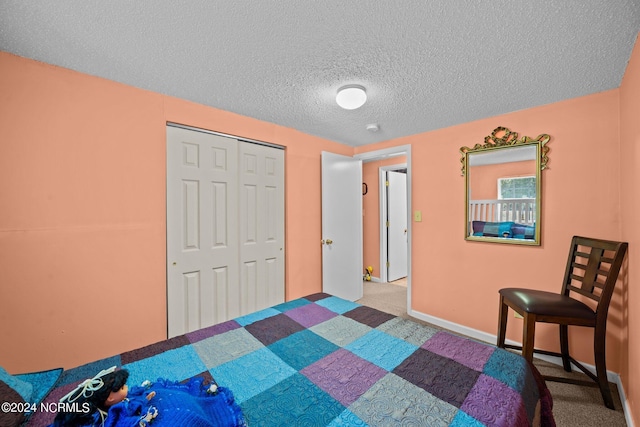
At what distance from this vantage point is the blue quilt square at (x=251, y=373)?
1.02 metres

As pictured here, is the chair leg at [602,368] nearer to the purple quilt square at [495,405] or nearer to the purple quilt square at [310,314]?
the purple quilt square at [495,405]

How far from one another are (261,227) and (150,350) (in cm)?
155

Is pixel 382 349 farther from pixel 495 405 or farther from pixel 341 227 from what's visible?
pixel 341 227

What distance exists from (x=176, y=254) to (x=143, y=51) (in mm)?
1474

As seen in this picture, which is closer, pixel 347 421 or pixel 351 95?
pixel 347 421

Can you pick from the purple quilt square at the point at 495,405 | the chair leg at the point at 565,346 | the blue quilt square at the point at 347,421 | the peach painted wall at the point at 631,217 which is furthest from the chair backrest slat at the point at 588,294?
the blue quilt square at the point at 347,421

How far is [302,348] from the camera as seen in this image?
4.32 ft

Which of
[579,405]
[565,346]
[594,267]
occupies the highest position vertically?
[594,267]

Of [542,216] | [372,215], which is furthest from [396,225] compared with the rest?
[542,216]

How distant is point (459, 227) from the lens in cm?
273

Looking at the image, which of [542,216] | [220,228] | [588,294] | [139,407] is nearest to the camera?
[139,407]

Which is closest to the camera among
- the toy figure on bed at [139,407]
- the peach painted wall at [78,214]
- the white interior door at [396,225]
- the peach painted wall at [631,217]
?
the toy figure on bed at [139,407]

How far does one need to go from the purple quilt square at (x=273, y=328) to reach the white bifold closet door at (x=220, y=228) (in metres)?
0.96

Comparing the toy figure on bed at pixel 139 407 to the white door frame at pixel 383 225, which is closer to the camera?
the toy figure on bed at pixel 139 407
